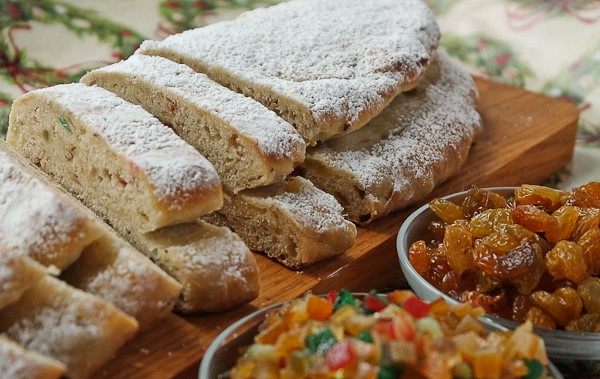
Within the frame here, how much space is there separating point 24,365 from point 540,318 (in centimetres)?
167

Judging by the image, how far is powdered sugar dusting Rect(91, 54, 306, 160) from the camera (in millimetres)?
3299

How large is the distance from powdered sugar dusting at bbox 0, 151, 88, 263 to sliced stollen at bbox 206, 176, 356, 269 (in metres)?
0.82

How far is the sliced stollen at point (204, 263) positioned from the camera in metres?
2.92

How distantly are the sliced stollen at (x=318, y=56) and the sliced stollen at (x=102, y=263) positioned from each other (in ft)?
3.55

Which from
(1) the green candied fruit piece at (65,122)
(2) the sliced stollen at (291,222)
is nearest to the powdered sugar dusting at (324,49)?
(2) the sliced stollen at (291,222)

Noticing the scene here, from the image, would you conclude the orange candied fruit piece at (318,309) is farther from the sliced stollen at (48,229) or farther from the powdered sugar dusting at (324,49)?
the powdered sugar dusting at (324,49)

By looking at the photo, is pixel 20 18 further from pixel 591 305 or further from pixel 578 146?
pixel 591 305

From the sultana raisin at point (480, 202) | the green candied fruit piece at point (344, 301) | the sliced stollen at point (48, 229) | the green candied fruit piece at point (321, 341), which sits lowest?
the sultana raisin at point (480, 202)

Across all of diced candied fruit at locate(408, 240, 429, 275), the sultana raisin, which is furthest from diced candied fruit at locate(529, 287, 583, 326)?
the sultana raisin

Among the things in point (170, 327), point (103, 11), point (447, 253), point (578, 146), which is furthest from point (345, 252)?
point (103, 11)

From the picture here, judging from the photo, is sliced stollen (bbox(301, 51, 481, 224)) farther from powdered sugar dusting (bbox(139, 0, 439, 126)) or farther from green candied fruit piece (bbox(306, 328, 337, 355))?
green candied fruit piece (bbox(306, 328, 337, 355))

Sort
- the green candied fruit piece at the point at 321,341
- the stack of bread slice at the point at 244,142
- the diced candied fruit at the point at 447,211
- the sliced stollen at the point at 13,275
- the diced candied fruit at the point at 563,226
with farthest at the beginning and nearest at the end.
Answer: the diced candied fruit at the point at 447,211 < the diced candied fruit at the point at 563,226 < the stack of bread slice at the point at 244,142 < the sliced stollen at the point at 13,275 < the green candied fruit piece at the point at 321,341

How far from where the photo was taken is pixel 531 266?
2912 mm

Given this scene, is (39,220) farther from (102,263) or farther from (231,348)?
(231,348)
